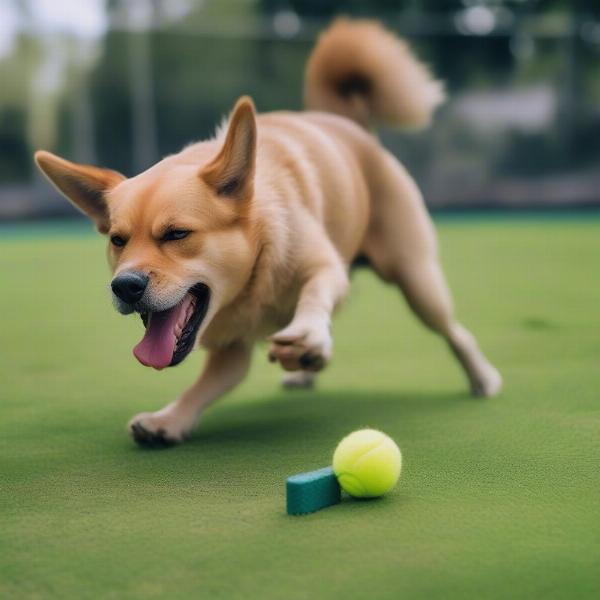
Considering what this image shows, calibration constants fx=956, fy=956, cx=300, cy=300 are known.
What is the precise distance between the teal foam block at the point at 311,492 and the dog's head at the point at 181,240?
2.13ft

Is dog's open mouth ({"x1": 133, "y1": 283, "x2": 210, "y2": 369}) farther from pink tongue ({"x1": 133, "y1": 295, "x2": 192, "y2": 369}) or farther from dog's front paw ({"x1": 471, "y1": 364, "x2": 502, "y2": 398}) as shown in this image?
dog's front paw ({"x1": 471, "y1": 364, "x2": 502, "y2": 398})

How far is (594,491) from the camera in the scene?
2.31 meters

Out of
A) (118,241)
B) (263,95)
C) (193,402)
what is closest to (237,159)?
(118,241)

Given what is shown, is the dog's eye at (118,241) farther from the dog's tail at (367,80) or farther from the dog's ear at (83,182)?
the dog's tail at (367,80)

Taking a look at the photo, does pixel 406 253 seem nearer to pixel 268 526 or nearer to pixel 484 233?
pixel 268 526

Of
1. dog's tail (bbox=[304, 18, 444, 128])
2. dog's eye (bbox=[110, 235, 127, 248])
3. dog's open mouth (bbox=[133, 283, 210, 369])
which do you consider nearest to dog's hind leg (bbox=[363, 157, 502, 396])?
dog's tail (bbox=[304, 18, 444, 128])

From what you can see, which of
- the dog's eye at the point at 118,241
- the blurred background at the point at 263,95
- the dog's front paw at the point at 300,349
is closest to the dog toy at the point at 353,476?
the dog's front paw at the point at 300,349

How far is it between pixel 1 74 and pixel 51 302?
6.56 metres

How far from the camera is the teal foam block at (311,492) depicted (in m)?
2.19

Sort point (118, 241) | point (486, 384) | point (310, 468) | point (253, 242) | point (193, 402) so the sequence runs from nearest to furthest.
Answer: point (310, 468), point (118, 241), point (253, 242), point (193, 402), point (486, 384)

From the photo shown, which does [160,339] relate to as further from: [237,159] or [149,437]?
[237,159]

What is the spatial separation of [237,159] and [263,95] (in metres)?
10.0

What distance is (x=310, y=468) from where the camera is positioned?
266cm

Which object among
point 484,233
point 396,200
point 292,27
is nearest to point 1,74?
point 292,27
